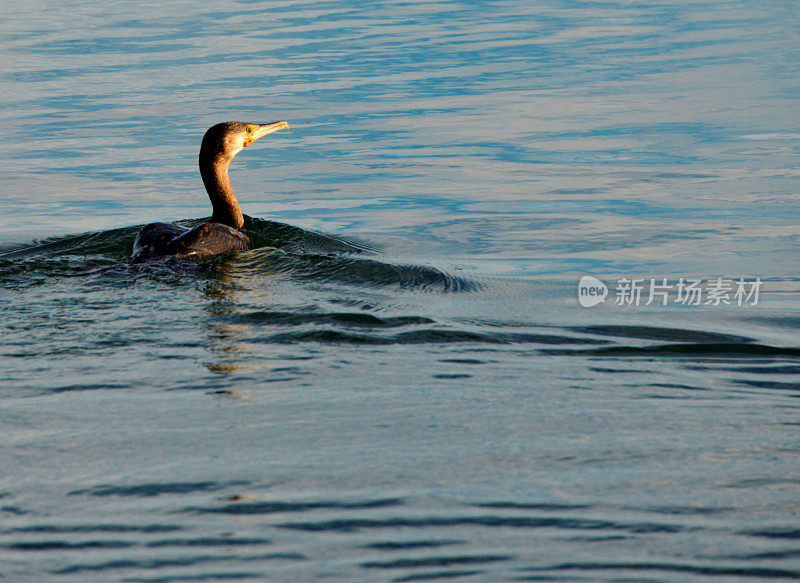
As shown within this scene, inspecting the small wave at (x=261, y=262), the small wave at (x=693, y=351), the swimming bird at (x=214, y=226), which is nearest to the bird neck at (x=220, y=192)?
the swimming bird at (x=214, y=226)

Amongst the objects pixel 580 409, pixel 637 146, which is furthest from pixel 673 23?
pixel 580 409

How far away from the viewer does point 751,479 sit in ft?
15.1

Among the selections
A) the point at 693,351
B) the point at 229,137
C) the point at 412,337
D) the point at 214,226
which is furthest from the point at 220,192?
the point at 693,351

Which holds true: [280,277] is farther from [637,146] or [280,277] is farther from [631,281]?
[637,146]

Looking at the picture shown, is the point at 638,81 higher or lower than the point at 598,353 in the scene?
higher

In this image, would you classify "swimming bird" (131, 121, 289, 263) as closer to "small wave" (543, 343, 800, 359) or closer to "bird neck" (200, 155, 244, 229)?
"bird neck" (200, 155, 244, 229)

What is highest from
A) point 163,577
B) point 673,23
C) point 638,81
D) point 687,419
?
point 673,23

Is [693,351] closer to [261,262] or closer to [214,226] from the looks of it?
[261,262]

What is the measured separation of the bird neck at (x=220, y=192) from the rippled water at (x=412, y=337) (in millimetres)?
334

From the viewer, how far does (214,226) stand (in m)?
9.22

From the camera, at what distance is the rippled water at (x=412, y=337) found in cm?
411

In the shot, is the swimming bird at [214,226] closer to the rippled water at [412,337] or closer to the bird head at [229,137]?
the bird head at [229,137]

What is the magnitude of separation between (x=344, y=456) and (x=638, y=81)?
1333 centimetres

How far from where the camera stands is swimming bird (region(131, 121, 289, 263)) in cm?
886
